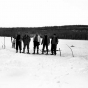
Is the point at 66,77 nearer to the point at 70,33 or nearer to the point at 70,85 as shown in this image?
the point at 70,85

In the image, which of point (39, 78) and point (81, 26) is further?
point (81, 26)

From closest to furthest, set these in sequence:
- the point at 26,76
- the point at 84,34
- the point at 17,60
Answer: the point at 26,76 → the point at 17,60 → the point at 84,34

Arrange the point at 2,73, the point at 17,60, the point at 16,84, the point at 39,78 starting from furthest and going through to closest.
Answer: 1. the point at 17,60
2. the point at 2,73
3. the point at 39,78
4. the point at 16,84

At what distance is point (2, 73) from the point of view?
7.42m

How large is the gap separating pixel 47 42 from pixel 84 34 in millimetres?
29976

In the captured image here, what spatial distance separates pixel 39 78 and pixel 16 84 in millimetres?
899

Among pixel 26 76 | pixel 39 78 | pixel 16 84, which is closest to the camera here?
pixel 16 84

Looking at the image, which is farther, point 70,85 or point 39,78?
point 39,78

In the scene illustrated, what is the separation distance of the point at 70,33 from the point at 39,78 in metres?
37.6

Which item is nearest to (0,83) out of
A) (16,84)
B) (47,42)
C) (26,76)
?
(16,84)

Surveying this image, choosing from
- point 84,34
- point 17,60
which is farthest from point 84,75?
point 84,34

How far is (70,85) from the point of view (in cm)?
556

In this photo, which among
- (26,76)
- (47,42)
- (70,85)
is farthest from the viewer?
(47,42)

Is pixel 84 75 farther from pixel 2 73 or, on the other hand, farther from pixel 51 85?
pixel 2 73
